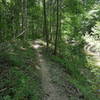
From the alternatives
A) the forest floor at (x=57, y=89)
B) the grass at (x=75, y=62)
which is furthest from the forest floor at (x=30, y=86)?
the grass at (x=75, y=62)

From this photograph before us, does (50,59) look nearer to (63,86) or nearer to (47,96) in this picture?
(63,86)

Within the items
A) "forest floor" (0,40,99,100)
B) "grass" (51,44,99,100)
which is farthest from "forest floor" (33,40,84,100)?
"grass" (51,44,99,100)

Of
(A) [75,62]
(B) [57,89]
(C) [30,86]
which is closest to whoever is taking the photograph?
(C) [30,86]

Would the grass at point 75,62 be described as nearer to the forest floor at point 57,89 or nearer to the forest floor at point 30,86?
the forest floor at point 57,89

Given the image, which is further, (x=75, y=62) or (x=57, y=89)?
(x=75, y=62)

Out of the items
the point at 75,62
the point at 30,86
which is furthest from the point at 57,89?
the point at 75,62

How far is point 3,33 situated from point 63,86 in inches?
386

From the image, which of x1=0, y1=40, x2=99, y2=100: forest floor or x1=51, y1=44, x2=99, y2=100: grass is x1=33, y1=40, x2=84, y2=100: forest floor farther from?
x1=51, y1=44, x2=99, y2=100: grass

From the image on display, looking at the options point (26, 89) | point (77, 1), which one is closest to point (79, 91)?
point (26, 89)

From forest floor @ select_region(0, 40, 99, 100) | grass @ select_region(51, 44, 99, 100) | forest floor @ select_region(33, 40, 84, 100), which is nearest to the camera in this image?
forest floor @ select_region(0, 40, 99, 100)

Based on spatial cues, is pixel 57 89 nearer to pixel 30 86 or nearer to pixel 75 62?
pixel 30 86

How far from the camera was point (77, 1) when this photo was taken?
11.5 meters

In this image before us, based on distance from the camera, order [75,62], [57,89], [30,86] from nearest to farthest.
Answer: [30,86], [57,89], [75,62]

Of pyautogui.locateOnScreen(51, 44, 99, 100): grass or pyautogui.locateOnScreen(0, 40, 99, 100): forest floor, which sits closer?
pyautogui.locateOnScreen(0, 40, 99, 100): forest floor
